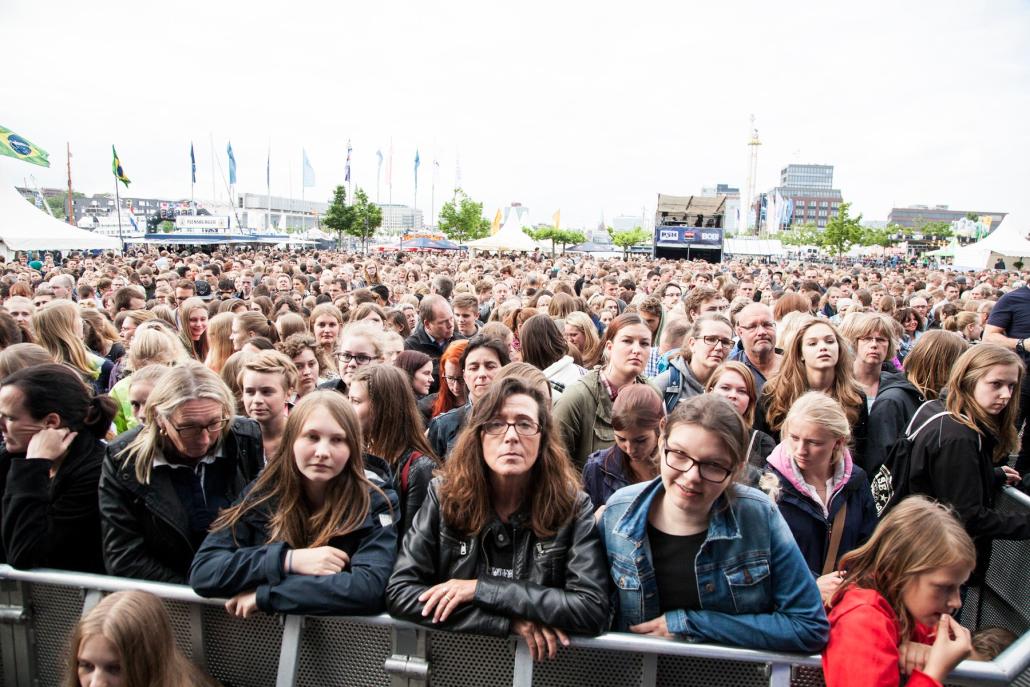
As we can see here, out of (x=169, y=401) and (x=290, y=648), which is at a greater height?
(x=169, y=401)

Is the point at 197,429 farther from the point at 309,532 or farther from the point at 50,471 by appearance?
the point at 309,532

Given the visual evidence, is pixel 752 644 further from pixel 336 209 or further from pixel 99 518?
pixel 336 209

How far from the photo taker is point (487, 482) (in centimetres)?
245

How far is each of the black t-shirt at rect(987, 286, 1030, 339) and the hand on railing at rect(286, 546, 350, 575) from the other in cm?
651

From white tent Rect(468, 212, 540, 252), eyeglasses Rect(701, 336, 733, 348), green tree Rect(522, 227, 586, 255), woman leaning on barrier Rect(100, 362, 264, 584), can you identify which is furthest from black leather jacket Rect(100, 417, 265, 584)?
green tree Rect(522, 227, 586, 255)

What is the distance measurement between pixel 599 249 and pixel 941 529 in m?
78.7

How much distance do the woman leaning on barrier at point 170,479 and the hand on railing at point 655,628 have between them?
71.4 inches

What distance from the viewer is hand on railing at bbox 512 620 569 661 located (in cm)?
219

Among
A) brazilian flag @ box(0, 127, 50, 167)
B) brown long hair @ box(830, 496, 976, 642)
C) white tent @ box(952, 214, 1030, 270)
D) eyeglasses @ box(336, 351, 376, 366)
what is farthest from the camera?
white tent @ box(952, 214, 1030, 270)

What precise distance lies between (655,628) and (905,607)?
2.71 feet

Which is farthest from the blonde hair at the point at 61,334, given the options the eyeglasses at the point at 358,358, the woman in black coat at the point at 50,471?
the woman in black coat at the point at 50,471

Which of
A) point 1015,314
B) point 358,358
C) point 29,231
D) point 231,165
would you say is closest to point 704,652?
point 358,358

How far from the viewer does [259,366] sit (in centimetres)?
364

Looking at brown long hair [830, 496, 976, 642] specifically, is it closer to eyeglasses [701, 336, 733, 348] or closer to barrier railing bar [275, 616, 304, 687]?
barrier railing bar [275, 616, 304, 687]
